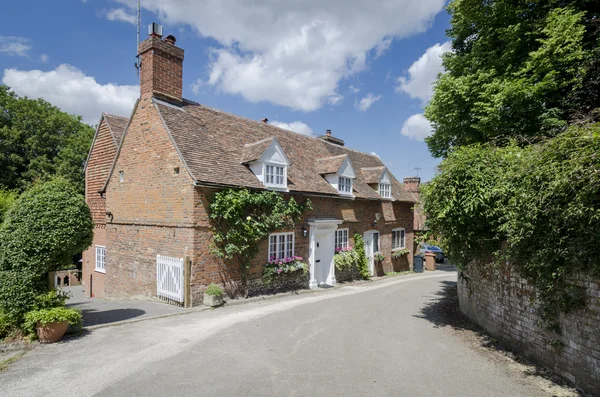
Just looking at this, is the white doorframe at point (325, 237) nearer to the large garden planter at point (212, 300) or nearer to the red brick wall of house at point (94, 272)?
the large garden planter at point (212, 300)

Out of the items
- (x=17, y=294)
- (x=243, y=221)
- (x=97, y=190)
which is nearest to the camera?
(x=17, y=294)

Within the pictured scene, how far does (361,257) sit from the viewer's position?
62.0 feet

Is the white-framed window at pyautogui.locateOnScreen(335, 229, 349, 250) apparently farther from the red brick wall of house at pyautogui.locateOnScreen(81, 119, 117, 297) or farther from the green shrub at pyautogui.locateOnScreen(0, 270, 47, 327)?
the green shrub at pyautogui.locateOnScreen(0, 270, 47, 327)

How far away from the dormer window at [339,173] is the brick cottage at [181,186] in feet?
0.19

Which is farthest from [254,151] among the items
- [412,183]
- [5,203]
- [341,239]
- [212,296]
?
[412,183]

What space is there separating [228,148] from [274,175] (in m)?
2.30

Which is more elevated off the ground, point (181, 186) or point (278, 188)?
point (278, 188)

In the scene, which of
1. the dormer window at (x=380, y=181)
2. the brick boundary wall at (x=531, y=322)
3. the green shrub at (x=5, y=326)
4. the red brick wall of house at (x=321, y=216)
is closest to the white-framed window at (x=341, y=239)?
the red brick wall of house at (x=321, y=216)

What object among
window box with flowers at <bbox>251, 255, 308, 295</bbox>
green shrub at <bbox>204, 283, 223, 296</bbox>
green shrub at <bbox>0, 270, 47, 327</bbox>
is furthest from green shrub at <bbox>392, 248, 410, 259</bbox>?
green shrub at <bbox>0, 270, 47, 327</bbox>

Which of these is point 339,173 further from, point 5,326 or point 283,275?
point 5,326

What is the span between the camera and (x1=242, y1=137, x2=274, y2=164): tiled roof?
13556mm

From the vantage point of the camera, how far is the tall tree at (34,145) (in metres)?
29.8

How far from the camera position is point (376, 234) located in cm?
2070

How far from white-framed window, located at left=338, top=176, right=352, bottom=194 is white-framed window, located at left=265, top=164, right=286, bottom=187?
4338mm
